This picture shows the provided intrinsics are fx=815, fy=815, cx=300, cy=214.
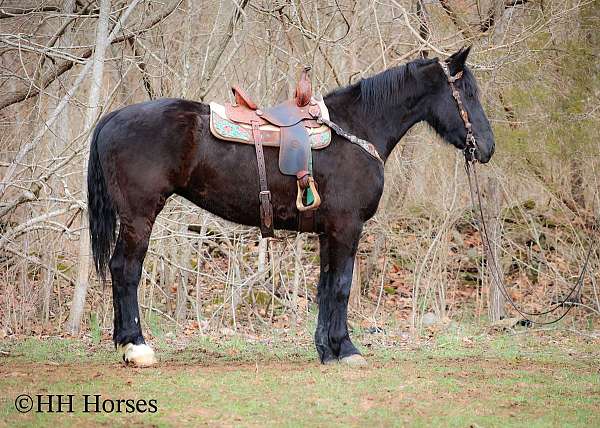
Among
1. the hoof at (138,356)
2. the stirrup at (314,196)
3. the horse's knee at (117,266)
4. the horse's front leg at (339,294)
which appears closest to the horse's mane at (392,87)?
the stirrup at (314,196)

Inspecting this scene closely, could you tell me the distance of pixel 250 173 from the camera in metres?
6.09

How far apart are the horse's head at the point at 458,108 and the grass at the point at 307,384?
5.89 ft

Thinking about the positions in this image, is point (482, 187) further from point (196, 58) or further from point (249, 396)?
point (249, 396)

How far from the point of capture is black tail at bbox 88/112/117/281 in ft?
20.2

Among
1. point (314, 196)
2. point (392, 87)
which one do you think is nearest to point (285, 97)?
point (392, 87)

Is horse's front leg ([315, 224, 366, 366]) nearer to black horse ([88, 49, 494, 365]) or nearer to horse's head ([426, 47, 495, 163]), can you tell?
black horse ([88, 49, 494, 365])

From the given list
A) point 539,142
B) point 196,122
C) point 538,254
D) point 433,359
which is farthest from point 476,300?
point 196,122

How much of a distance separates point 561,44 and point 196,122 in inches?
208

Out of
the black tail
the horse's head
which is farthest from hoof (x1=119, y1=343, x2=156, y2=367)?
the horse's head

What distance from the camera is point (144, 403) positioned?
4555mm

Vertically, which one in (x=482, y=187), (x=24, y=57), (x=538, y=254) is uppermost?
(x=24, y=57)

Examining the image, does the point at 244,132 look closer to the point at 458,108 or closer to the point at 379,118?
the point at 379,118

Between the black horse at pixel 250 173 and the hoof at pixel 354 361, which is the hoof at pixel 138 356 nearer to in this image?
the black horse at pixel 250 173

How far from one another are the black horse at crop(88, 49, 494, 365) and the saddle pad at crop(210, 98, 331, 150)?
0.07 meters
